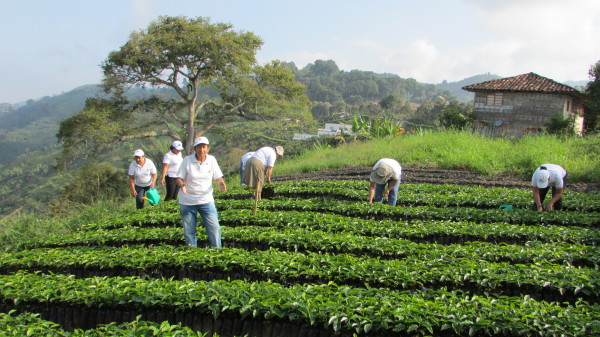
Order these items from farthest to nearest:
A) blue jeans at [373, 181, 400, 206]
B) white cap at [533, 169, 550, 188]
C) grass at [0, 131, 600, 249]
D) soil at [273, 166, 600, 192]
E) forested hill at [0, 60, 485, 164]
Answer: forested hill at [0, 60, 485, 164] → soil at [273, 166, 600, 192] → grass at [0, 131, 600, 249] → blue jeans at [373, 181, 400, 206] → white cap at [533, 169, 550, 188]

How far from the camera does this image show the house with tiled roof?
27.8 meters

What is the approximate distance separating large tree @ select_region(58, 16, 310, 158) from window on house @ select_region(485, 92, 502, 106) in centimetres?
1247

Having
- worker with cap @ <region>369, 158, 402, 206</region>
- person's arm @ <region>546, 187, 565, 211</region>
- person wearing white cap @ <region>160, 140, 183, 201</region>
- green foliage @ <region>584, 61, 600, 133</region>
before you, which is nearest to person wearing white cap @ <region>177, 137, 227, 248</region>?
worker with cap @ <region>369, 158, 402, 206</region>

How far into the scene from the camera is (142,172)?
1036 centimetres

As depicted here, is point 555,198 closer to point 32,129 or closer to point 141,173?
point 141,173

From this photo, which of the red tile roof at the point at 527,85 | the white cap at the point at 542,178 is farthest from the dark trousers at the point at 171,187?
the red tile roof at the point at 527,85

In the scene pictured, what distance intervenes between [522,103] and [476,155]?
44.9 ft

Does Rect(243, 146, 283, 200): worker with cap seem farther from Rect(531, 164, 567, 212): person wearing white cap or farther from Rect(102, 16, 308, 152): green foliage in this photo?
Rect(102, 16, 308, 152): green foliage

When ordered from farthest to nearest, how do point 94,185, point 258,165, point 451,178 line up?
point 94,185 → point 451,178 → point 258,165

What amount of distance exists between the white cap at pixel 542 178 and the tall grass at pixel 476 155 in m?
7.22

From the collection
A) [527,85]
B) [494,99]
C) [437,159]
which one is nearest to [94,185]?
[437,159]

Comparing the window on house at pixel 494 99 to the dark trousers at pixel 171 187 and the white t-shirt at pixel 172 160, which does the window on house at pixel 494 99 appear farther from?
the white t-shirt at pixel 172 160

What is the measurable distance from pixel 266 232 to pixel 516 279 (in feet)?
12.5

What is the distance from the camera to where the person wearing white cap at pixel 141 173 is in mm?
10258
